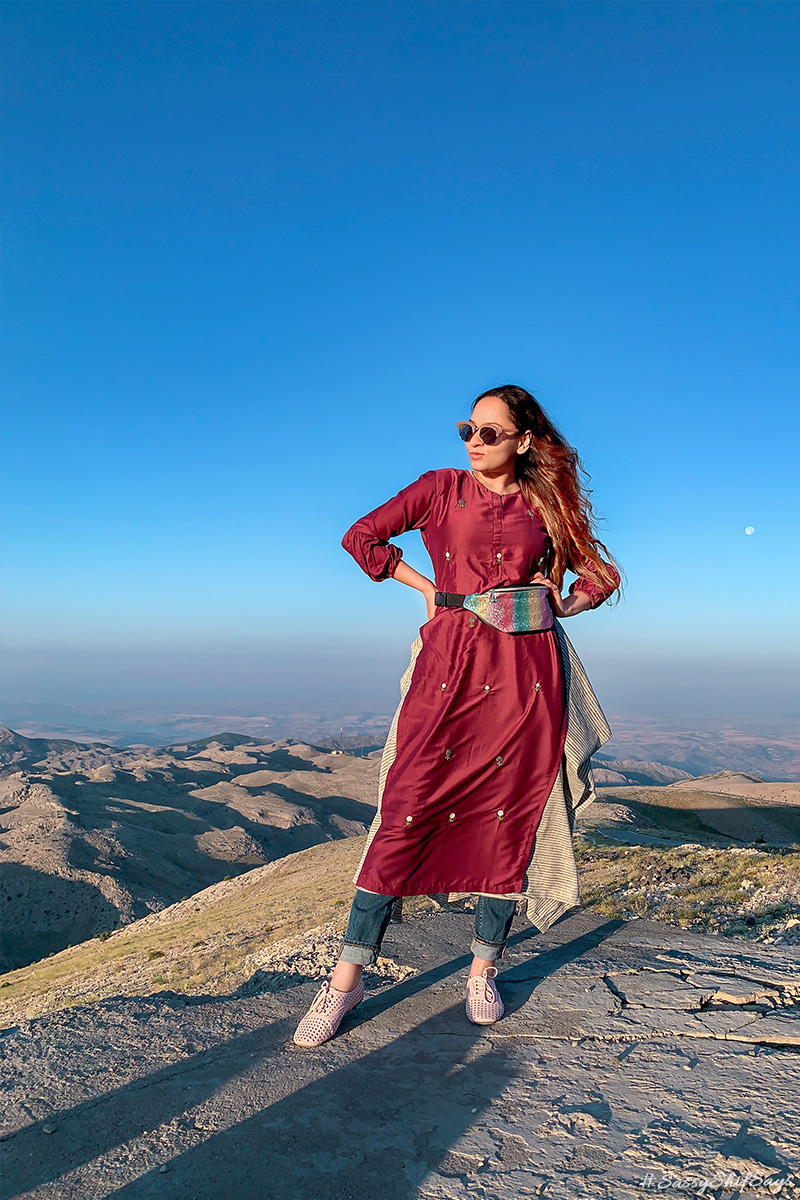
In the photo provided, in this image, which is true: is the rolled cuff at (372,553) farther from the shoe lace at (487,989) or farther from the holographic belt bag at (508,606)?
the shoe lace at (487,989)

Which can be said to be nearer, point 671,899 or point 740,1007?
point 740,1007

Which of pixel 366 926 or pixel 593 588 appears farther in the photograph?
pixel 593 588

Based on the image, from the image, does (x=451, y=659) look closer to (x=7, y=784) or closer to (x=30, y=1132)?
(x=30, y=1132)

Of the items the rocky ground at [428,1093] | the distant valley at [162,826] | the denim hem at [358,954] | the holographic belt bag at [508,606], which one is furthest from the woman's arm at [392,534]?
the distant valley at [162,826]

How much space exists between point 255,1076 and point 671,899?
12.0 ft

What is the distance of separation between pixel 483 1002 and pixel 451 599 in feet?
5.10

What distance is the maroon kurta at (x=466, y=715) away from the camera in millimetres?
2848

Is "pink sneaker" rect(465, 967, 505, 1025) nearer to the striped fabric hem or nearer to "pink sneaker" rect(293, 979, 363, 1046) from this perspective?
the striped fabric hem

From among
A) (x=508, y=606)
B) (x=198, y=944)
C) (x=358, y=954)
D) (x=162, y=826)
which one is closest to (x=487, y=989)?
A: (x=358, y=954)

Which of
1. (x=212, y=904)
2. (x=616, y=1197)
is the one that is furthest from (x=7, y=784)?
(x=616, y=1197)

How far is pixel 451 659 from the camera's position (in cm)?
291

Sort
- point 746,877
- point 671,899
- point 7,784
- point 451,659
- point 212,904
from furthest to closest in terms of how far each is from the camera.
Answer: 1. point 7,784
2. point 212,904
3. point 746,877
4. point 671,899
5. point 451,659

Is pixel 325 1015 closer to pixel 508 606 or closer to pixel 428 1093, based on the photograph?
pixel 428 1093

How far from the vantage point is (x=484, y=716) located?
2.92 metres
